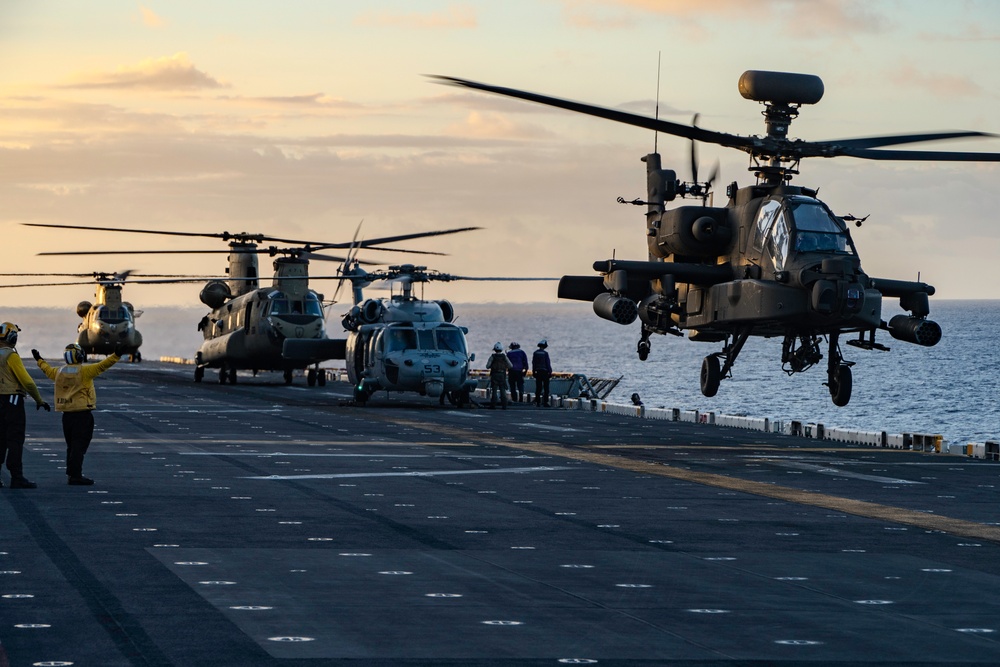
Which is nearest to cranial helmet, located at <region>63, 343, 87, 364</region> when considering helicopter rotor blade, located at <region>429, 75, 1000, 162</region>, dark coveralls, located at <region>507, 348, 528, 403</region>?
helicopter rotor blade, located at <region>429, 75, 1000, 162</region>

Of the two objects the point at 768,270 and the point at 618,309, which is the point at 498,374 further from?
the point at 768,270

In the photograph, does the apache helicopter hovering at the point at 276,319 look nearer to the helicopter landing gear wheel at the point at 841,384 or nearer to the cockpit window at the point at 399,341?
the cockpit window at the point at 399,341

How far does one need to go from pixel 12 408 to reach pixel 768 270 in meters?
13.6

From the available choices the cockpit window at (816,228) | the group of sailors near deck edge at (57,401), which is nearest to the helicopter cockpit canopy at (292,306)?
the cockpit window at (816,228)

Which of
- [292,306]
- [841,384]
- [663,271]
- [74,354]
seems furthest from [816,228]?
[292,306]

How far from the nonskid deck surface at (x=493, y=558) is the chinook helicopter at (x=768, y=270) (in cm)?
250

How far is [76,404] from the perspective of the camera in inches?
792

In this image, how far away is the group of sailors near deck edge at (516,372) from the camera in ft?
144

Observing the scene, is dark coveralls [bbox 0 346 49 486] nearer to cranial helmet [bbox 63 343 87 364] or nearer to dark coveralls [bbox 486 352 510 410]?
cranial helmet [bbox 63 343 87 364]

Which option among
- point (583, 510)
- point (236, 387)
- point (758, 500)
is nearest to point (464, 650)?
point (583, 510)

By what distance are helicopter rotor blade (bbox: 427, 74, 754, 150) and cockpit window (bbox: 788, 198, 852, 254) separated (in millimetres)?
1673

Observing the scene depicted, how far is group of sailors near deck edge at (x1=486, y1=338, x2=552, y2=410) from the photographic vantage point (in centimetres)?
4394

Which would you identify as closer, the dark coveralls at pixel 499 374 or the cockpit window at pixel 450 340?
the cockpit window at pixel 450 340

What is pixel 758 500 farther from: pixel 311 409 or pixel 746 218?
pixel 311 409
